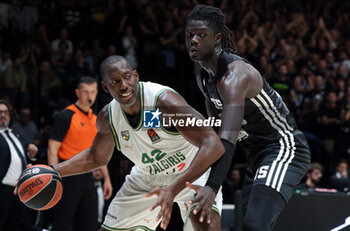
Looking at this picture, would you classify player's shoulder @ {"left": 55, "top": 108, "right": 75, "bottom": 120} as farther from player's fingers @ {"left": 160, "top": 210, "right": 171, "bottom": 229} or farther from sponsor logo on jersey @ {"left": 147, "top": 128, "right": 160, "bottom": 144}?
player's fingers @ {"left": 160, "top": 210, "right": 171, "bottom": 229}

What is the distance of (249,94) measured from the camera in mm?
3330

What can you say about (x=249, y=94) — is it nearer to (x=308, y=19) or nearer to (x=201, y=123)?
(x=201, y=123)

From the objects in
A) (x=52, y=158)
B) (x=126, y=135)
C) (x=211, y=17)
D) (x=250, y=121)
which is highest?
(x=211, y=17)

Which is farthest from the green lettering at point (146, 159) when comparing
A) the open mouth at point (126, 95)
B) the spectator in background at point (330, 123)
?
the spectator in background at point (330, 123)

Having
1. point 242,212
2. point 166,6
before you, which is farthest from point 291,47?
point 242,212

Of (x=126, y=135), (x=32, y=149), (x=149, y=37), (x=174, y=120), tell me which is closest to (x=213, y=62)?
(x=174, y=120)

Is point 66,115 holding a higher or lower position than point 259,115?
lower

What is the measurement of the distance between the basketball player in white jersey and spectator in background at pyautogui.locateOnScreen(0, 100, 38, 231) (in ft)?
7.40

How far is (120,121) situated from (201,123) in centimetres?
74

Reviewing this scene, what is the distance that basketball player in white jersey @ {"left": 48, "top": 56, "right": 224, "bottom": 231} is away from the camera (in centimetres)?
353

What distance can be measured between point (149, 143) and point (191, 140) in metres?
0.50

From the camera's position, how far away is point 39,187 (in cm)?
358

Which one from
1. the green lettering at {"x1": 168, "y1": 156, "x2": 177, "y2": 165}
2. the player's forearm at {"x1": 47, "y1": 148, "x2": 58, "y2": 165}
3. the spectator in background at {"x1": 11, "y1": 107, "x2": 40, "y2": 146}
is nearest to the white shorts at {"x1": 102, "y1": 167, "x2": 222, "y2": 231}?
the green lettering at {"x1": 168, "y1": 156, "x2": 177, "y2": 165}

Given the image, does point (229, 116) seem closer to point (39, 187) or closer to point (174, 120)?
point (174, 120)
